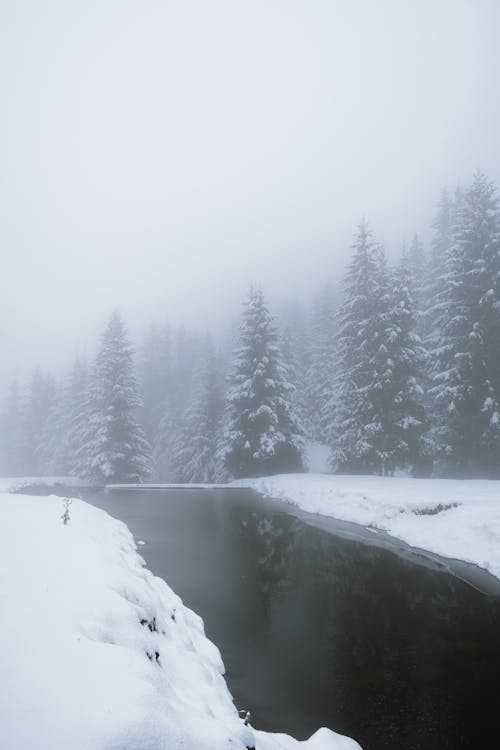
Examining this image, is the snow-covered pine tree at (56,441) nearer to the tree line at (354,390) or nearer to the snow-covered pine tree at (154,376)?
the tree line at (354,390)

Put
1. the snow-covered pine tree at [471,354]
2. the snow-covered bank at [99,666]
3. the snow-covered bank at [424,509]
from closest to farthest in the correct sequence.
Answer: the snow-covered bank at [99,666], the snow-covered bank at [424,509], the snow-covered pine tree at [471,354]

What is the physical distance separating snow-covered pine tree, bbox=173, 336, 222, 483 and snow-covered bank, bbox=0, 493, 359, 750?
32.1 meters

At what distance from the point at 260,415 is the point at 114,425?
1296 cm

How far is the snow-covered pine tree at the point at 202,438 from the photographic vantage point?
41000 millimetres

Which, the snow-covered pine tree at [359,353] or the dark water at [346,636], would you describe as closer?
the dark water at [346,636]

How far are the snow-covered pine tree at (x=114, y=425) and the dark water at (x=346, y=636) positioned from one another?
20.6 m

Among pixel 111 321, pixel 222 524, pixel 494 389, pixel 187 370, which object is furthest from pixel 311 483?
pixel 187 370

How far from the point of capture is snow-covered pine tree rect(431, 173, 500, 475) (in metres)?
22.8

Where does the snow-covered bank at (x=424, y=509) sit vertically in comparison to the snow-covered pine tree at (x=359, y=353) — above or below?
below

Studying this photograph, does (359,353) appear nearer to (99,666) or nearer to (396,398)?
(396,398)

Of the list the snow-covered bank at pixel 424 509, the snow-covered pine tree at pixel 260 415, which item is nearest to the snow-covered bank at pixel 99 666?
the snow-covered bank at pixel 424 509

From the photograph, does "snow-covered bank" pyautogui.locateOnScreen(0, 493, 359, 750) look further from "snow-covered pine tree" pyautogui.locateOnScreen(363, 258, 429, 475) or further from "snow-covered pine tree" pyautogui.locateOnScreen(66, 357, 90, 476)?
"snow-covered pine tree" pyautogui.locateOnScreen(66, 357, 90, 476)

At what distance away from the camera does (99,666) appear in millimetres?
4211

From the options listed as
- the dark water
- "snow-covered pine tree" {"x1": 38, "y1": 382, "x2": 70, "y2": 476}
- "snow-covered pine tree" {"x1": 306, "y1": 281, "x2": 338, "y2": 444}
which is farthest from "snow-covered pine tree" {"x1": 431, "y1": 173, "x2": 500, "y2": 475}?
"snow-covered pine tree" {"x1": 38, "y1": 382, "x2": 70, "y2": 476}
